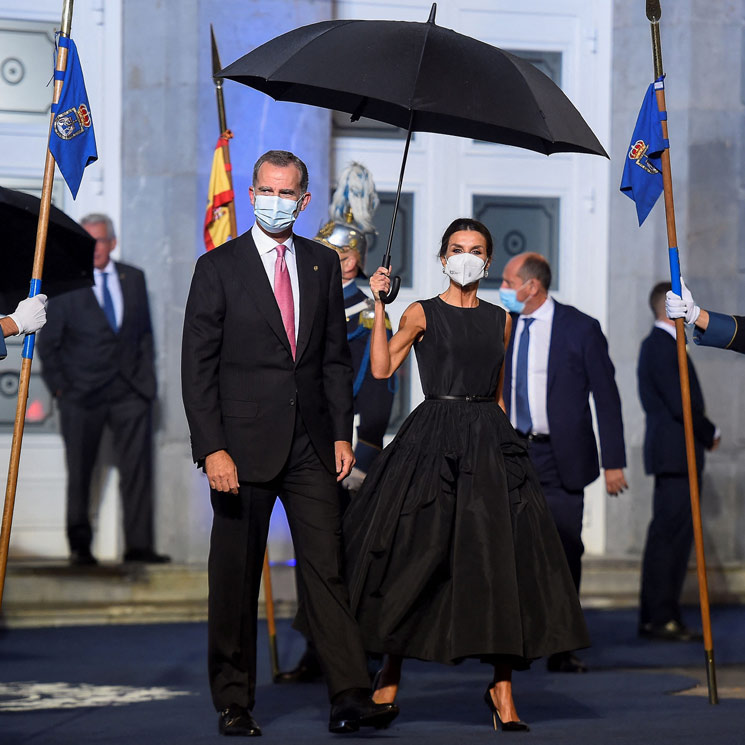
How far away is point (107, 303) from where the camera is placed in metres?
9.07

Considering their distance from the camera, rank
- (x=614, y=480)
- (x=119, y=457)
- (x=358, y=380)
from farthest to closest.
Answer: (x=119, y=457), (x=614, y=480), (x=358, y=380)

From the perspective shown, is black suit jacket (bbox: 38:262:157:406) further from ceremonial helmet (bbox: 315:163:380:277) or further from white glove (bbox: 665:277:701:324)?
white glove (bbox: 665:277:701:324)

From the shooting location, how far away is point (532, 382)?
748 cm

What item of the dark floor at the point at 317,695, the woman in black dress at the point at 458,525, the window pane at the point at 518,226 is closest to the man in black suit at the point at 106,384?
the dark floor at the point at 317,695

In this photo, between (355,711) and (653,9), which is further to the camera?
(653,9)

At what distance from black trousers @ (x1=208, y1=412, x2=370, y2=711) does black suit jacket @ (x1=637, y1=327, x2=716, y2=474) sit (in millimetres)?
3558

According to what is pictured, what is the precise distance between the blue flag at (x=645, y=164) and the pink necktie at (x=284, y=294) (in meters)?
1.62

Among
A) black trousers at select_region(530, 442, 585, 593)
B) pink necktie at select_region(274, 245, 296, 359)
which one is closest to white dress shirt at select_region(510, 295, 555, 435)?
black trousers at select_region(530, 442, 585, 593)

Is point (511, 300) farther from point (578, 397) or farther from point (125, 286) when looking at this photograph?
point (125, 286)

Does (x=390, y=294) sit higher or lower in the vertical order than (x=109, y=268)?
lower

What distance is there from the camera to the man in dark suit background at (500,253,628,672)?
739cm

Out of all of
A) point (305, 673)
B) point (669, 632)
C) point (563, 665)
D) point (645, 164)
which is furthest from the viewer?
point (669, 632)

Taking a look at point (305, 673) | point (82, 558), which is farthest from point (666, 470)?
point (82, 558)

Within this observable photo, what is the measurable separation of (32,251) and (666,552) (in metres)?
4.09
